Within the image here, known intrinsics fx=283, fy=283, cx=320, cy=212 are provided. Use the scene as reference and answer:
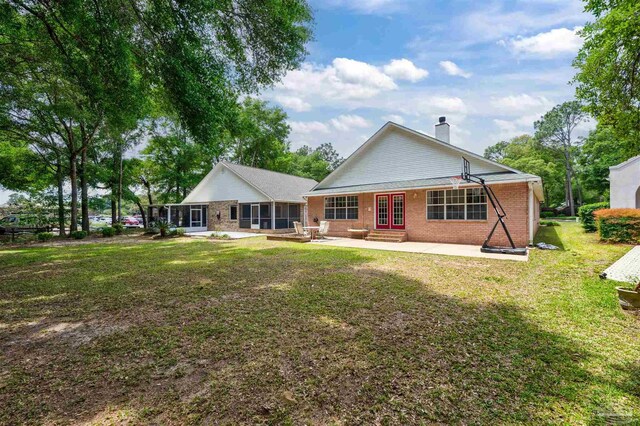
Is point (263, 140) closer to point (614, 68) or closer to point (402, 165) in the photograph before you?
point (402, 165)

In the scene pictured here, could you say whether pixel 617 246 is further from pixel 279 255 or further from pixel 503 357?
pixel 279 255

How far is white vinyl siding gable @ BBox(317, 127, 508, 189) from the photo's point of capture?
45.3 feet

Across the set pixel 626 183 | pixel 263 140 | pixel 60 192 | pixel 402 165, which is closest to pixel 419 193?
pixel 402 165

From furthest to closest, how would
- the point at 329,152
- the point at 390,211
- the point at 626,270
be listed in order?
1. the point at 329,152
2. the point at 390,211
3. the point at 626,270

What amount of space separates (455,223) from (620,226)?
6327 millimetres

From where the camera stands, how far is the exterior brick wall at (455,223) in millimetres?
11461

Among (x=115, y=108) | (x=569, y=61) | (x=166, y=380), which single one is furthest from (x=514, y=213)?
(x=115, y=108)

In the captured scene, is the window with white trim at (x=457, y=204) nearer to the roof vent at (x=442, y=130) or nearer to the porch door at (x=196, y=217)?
the roof vent at (x=442, y=130)

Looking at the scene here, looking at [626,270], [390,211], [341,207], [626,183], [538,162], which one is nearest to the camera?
[626,270]

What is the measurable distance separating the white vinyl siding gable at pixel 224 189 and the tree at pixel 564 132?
45.5m

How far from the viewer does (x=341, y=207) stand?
17062 millimetres

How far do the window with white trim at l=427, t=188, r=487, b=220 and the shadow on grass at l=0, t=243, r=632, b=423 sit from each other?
845 cm

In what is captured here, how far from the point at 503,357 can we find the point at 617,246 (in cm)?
1227

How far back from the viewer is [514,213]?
1160cm
